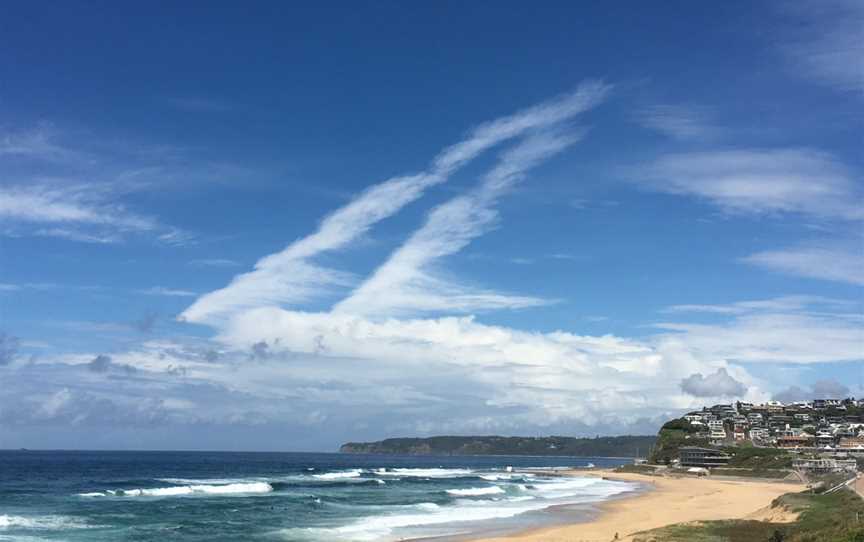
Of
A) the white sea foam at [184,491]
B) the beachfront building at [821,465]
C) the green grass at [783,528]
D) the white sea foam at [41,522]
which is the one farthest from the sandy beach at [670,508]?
the white sea foam at [184,491]

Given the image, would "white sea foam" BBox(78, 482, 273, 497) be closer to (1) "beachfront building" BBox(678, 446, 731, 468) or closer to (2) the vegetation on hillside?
(1) "beachfront building" BBox(678, 446, 731, 468)

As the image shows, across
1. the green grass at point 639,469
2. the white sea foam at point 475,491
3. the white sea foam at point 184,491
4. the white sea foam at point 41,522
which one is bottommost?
the green grass at point 639,469

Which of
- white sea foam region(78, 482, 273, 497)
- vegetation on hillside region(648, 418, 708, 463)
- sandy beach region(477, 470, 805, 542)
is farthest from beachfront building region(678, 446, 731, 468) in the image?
white sea foam region(78, 482, 273, 497)

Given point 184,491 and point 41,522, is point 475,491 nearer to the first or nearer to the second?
point 184,491

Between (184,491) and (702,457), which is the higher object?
(184,491)

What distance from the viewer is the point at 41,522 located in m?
42.5

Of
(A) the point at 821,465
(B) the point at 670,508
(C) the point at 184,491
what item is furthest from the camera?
(A) the point at 821,465

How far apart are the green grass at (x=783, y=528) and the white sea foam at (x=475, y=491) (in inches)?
1279

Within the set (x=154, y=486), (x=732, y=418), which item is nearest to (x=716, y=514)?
(x=154, y=486)

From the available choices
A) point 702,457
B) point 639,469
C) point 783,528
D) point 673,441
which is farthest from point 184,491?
point 673,441

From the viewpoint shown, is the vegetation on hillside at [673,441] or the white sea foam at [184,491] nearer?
the white sea foam at [184,491]

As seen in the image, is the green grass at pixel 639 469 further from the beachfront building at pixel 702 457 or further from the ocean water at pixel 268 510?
the ocean water at pixel 268 510

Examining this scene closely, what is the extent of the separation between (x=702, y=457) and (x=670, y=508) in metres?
57.4

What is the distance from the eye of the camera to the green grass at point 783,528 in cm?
2648
